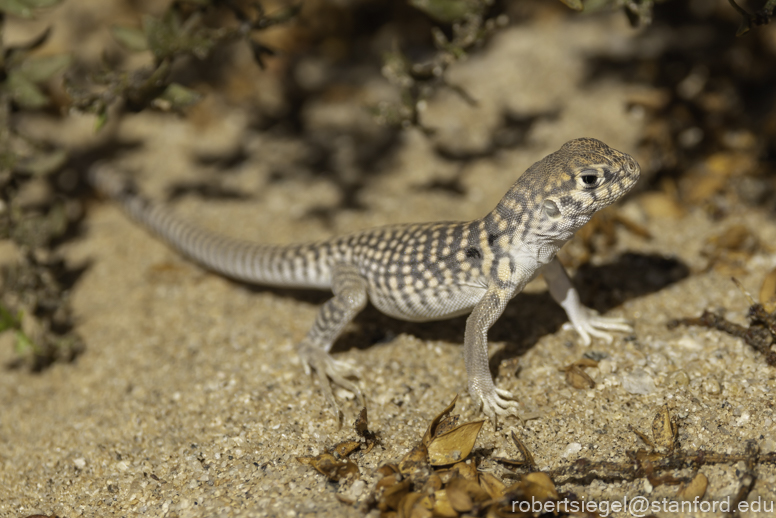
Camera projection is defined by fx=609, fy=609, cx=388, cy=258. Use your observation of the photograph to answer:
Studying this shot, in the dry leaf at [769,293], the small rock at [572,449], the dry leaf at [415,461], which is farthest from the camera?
the dry leaf at [769,293]

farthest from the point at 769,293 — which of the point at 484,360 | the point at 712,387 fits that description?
the point at 484,360

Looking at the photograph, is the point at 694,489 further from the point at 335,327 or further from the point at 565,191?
the point at 335,327

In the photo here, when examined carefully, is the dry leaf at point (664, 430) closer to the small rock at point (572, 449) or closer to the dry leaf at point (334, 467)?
the small rock at point (572, 449)

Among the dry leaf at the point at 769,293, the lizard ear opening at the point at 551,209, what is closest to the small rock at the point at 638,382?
the dry leaf at the point at 769,293

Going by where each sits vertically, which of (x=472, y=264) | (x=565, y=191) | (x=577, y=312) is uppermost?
(x=565, y=191)

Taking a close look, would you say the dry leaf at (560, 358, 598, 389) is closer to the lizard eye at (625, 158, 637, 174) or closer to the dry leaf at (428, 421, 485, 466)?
the dry leaf at (428, 421, 485, 466)

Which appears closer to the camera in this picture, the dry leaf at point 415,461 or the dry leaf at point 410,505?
the dry leaf at point 410,505

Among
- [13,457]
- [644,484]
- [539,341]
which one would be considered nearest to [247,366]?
[13,457]
